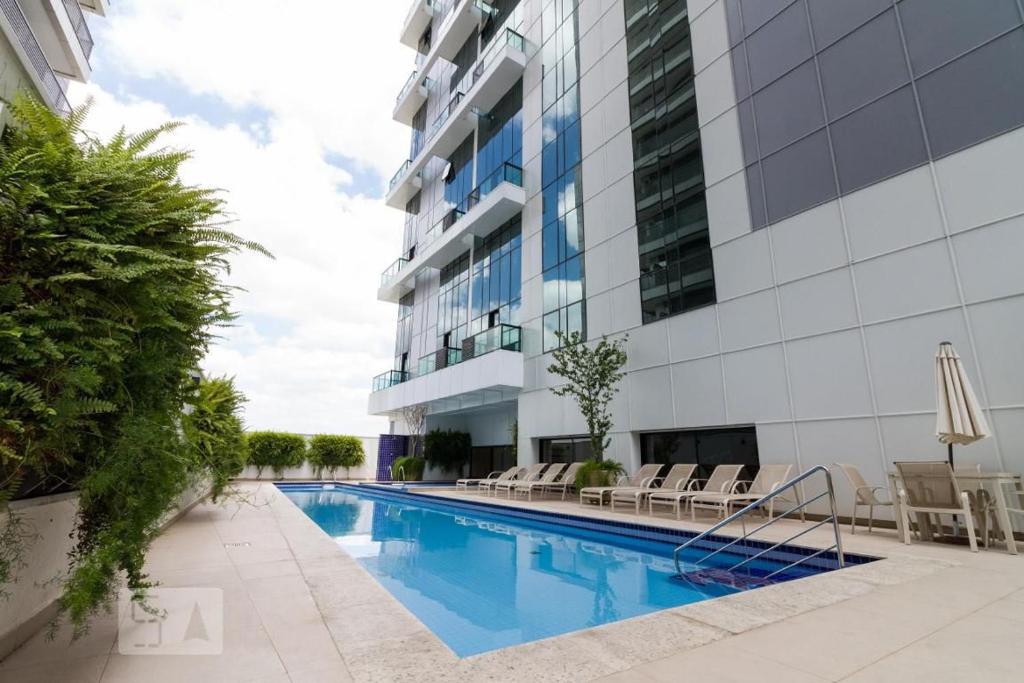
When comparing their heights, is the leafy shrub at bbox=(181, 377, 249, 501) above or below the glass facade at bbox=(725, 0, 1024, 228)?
below

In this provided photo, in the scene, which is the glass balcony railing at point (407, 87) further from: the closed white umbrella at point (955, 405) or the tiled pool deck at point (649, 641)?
the tiled pool deck at point (649, 641)

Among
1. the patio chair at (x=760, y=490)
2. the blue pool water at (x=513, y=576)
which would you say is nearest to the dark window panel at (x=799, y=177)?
the patio chair at (x=760, y=490)

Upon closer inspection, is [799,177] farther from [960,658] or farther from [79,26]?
[79,26]

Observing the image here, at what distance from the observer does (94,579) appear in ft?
6.71

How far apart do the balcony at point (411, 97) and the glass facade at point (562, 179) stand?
10848mm

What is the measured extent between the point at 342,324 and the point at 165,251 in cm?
2819

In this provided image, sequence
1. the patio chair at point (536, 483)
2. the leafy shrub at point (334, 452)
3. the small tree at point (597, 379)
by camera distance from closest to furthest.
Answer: the small tree at point (597, 379) < the patio chair at point (536, 483) < the leafy shrub at point (334, 452)

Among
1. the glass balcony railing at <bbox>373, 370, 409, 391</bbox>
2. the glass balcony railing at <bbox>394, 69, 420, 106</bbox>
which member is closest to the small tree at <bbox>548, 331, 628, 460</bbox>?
the glass balcony railing at <bbox>373, 370, 409, 391</bbox>

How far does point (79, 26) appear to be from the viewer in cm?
1224

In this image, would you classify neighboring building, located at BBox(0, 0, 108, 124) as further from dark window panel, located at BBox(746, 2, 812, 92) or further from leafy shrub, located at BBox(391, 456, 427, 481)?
leafy shrub, located at BBox(391, 456, 427, 481)

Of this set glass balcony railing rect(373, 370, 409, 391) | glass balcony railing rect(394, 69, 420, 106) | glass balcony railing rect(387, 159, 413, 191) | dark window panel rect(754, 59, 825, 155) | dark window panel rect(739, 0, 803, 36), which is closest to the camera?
dark window panel rect(754, 59, 825, 155)

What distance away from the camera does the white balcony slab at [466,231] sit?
16078 mm

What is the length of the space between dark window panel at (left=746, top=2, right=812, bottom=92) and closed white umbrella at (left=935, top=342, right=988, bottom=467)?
627 centimetres

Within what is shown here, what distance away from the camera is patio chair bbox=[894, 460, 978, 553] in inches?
196
